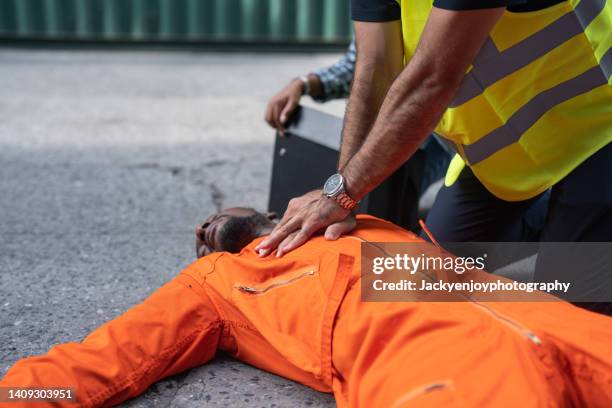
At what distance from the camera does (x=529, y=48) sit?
1.90 metres

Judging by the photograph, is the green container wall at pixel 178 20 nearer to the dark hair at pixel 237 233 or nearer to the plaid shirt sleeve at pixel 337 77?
the plaid shirt sleeve at pixel 337 77

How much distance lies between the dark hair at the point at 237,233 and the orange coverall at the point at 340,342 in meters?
0.19

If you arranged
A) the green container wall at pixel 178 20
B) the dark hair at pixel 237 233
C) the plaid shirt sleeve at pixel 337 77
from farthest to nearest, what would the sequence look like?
1. the green container wall at pixel 178 20
2. the plaid shirt sleeve at pixel 337 77
3. the dark hair at pixel 237 233

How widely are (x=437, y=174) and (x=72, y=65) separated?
497 cm

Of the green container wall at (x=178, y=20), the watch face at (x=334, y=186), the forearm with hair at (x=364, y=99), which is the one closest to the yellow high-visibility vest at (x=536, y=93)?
the forearm with hair at (x=364, y=99)

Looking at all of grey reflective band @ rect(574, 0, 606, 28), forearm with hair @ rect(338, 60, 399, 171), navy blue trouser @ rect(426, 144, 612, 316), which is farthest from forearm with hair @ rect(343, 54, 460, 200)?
navy blue trouser @ rect(426, 144, 612, 316)

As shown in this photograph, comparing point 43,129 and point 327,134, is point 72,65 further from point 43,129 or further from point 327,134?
point 327,134

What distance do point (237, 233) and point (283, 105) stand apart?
0.82m

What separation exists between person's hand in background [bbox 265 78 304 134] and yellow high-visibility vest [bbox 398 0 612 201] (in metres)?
0.90

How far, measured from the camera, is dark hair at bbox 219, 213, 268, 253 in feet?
7.70

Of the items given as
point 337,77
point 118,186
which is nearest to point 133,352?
point 337,77

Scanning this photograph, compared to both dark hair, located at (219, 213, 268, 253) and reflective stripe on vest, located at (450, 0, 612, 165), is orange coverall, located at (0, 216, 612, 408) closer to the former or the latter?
dark hair, located at (219, 213, 268, 253)

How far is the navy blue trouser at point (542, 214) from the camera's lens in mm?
2078

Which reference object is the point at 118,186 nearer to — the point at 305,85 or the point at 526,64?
the point at 305,85
